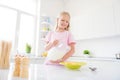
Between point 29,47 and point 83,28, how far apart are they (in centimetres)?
138

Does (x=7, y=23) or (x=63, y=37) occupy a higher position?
(x=7, y=23)

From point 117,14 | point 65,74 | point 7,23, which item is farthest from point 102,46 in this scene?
point 65,74

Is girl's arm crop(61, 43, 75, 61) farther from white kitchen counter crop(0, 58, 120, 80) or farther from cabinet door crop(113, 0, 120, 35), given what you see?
cabinet door crop(113, 0, 120, 35)

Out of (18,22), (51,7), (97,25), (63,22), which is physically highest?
(51,7)

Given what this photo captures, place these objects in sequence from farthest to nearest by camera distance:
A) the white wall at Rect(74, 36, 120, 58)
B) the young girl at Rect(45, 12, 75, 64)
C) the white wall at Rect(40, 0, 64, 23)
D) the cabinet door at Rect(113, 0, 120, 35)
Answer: the white wall at Rect(40, 0, 64, 23) → the white wall at Rect(74, 36, 120, 58) → the cabinet door at Rect(113, 0, 120, 35) → the young girl at Rect(45, 12, 75, 64)

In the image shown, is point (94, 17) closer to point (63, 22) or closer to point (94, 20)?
point (94, 20)

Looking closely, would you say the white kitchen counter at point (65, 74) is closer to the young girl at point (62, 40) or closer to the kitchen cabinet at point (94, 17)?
the young girl at point (62, 40)

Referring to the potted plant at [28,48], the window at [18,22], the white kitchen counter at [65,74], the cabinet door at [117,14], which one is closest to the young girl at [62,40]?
the white kitchen counter at [65,74]

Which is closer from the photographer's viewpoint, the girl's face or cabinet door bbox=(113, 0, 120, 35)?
the girl's face

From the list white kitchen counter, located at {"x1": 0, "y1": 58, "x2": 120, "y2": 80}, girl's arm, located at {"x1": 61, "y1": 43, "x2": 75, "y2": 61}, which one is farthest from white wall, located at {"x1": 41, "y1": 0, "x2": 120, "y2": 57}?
white kitchen counter, located at {"x1": 0, "y1": 58, "x2": 120, "y2": 80}

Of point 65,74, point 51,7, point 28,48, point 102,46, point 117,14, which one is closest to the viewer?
point 65,74

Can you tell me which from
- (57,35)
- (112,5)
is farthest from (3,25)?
(112,5)

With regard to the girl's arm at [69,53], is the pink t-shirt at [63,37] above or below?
above

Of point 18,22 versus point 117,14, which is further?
point 18,22
